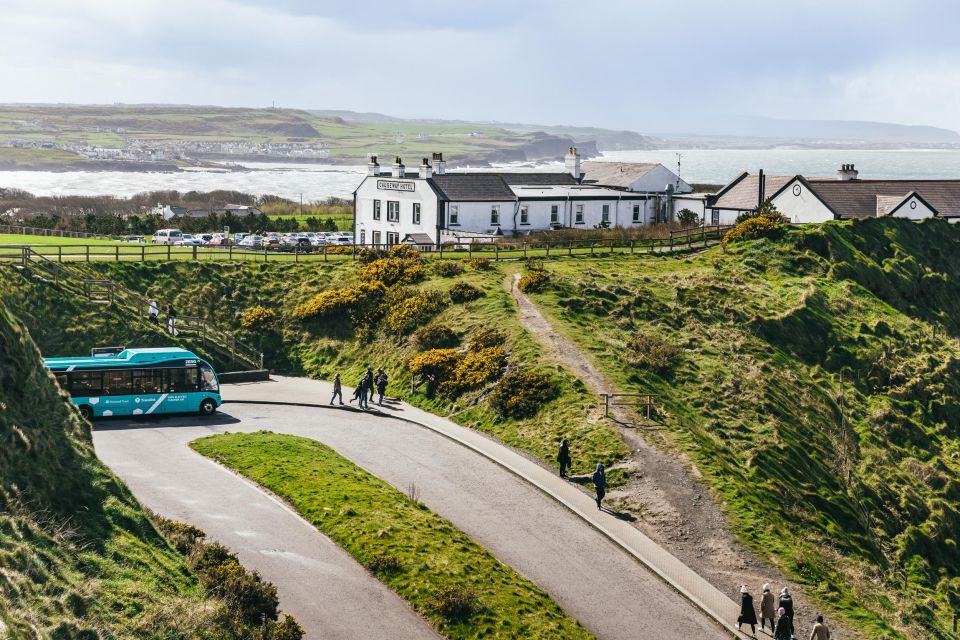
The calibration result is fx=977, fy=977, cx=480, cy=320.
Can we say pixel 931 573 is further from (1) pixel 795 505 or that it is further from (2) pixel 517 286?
(2) pixel 517 286

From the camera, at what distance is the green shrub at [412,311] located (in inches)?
1880

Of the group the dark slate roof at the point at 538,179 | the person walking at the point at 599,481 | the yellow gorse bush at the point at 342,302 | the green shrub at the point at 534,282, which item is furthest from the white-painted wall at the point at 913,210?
the person walking at the point at 599,481

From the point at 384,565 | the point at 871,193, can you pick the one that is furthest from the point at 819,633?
the point at 871,193

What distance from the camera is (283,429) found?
37625 mm

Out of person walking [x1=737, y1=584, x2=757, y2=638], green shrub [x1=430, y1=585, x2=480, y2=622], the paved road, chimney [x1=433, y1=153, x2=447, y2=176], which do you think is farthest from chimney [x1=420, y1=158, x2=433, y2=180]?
person walking [x1=737, y1=584, x2=757, y2=638]

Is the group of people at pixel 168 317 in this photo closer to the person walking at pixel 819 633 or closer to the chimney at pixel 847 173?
the person walking at pixel 819 633

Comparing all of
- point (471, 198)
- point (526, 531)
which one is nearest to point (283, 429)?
point (526, 531)

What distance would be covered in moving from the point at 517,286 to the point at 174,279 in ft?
61.2

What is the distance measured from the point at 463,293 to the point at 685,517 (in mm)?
21921

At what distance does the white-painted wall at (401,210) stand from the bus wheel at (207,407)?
32.0 m

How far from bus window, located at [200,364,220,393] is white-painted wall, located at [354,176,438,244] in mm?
31717

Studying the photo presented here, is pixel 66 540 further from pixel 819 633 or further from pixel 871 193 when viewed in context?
pixel 871 193

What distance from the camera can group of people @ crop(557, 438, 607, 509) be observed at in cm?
2977

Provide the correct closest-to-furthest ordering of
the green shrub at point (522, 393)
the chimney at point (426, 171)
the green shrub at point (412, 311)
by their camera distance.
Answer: the green shrub at point (522, 393) → the green shrub at point (412, 311) → the chimney at point (426, 171)
